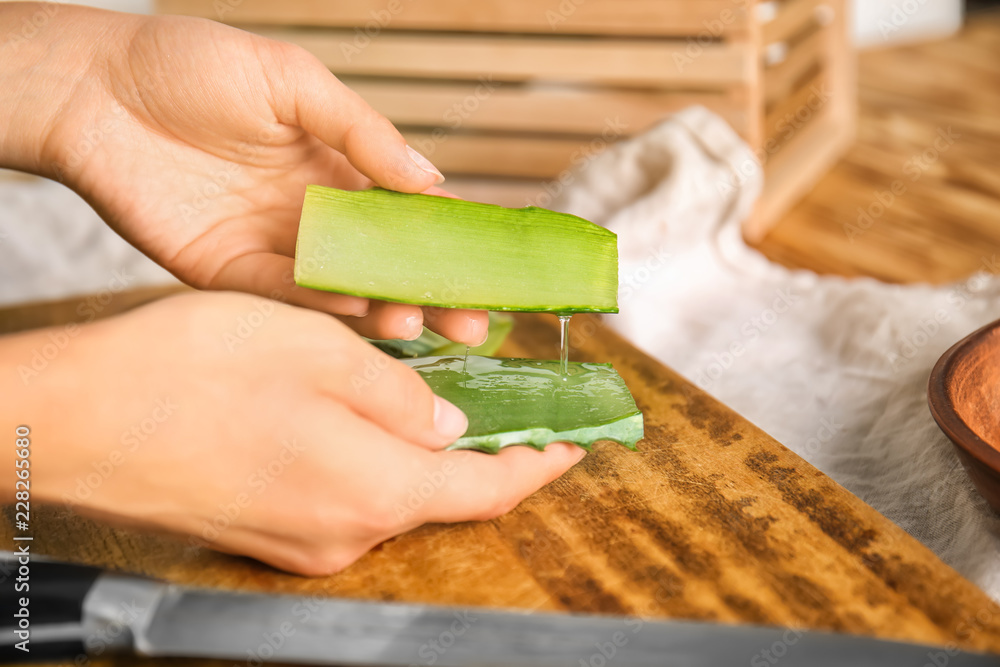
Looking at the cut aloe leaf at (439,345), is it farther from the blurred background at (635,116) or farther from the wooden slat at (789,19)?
the wooden slat at (789,19)

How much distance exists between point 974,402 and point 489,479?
1.64 feet

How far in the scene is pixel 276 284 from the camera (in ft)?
3.58

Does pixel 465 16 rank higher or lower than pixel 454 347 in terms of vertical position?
higher

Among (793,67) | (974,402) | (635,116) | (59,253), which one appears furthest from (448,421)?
(793,67)

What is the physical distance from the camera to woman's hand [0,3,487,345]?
3.48 ft

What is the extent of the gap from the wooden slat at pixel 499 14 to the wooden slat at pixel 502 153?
0.26 metres

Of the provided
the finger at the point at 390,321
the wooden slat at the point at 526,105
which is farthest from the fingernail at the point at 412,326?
the wooden slat at the point at 526,105

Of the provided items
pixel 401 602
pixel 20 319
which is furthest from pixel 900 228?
pixel 20 319

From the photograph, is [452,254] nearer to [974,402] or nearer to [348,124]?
[348,124]

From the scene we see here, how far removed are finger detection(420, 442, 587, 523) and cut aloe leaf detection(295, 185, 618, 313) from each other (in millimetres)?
153

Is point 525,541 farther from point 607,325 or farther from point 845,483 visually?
point 607,325

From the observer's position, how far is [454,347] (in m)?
1.17

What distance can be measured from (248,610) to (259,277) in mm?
495

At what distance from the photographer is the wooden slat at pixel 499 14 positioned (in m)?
1.86
